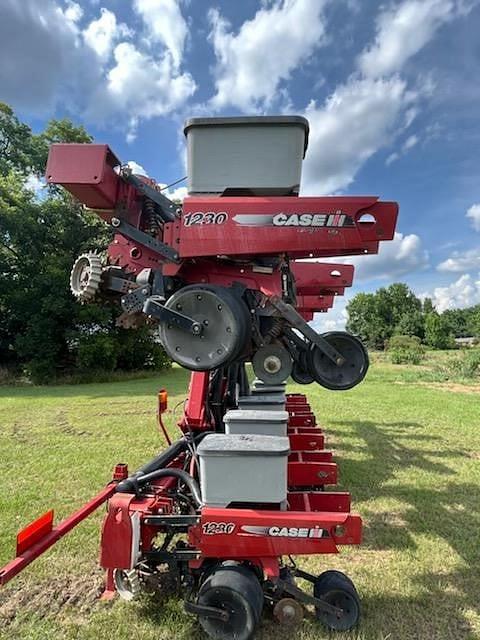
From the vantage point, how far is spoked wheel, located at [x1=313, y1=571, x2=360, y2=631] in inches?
97.1

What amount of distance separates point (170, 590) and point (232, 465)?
1.01 meters

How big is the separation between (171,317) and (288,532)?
1.37m

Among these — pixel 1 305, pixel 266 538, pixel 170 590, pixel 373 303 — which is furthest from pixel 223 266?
pixel 373 303

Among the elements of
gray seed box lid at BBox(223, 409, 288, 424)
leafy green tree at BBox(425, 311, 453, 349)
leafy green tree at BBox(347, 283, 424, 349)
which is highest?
leafy green tree at BBox(347, 283, 424, 349)

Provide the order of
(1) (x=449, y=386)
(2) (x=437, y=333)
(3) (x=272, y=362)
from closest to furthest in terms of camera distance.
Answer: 1. (3) (x=272, y=362)
2. (1) (x=449, y=386)
3. (2) (x=437, y=333)

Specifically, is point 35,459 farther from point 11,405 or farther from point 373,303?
point 373,303

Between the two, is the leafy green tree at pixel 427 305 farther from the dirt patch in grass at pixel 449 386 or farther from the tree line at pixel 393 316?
the dirt patch in grass at pixel 449 386

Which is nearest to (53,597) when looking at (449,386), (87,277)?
(87,277)

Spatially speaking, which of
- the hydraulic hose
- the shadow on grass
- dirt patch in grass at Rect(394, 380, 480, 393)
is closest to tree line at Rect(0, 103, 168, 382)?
the shadow on grass

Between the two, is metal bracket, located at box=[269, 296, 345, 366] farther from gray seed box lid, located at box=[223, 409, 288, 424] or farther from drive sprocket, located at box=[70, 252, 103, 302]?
drive sprocket, located at box=[70, 252, 103, 302]

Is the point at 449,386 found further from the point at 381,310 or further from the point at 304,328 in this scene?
the point at 381,310

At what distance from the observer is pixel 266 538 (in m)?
2.39

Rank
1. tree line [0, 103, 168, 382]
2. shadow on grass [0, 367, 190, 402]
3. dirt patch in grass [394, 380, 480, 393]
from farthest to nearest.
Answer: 1. tree line [0, 103, 168, 382]
2. dirt patch in grass [394, 380, 480, 393]
3. shadow on grass [0, 367, 190, 402]

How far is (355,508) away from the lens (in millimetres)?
4422
